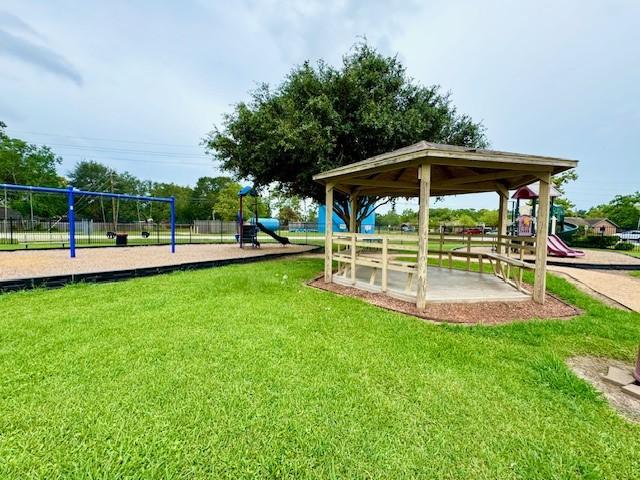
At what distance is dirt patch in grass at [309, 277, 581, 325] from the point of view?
4.29 m

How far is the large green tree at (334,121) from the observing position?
347 inches

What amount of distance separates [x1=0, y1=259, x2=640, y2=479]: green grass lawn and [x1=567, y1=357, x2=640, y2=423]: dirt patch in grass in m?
0.14

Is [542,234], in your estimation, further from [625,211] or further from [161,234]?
[625,211]

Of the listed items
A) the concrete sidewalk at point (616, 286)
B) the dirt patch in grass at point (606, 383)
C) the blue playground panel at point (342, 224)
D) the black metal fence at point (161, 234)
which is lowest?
the dirt patch in grass at point (606, 383)

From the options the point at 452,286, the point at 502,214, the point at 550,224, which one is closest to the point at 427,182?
the point at 452,286

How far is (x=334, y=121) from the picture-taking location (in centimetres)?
895

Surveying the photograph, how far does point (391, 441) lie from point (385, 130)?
8662 millimetres

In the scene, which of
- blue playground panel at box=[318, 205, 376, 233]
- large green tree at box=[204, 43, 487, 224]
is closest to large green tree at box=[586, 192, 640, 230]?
blue playground panel at box=[318, 205, 376, 233]

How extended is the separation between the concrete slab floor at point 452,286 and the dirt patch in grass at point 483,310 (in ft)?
0.45

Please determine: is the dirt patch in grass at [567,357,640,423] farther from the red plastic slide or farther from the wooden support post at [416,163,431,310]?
the red plastic slide

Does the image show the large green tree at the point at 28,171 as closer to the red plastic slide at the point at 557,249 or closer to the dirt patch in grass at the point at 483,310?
the dirt patch in grass at the point at 483,310

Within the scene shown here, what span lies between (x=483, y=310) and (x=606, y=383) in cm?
202

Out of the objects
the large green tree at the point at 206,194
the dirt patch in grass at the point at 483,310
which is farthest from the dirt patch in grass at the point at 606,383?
the large green tree at the point at 206,194

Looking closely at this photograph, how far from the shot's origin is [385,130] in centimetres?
896
